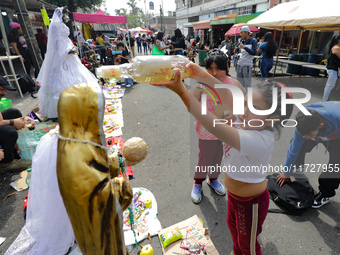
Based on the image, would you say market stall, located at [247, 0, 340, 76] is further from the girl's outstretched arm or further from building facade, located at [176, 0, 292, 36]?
building facade, located at [176, 0, 292, 36]

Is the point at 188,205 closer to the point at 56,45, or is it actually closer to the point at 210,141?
the point at 210,141

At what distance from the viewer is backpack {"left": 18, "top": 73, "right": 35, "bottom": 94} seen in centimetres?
652

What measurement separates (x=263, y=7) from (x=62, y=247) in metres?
25.8

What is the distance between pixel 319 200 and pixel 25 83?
8184 millimetres

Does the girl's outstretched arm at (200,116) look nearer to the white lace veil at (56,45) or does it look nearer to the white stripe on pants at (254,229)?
the white stripe on pants at (254,229)

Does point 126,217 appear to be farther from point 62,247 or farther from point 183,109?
point 183,109

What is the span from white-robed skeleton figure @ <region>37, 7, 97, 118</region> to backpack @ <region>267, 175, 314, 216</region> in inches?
144

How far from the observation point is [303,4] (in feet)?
20.8

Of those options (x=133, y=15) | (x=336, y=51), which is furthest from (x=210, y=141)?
(x=133, y=15)

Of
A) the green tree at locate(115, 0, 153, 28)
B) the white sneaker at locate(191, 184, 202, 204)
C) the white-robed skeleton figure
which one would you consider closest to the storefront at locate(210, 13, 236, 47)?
the white-robed skeleton figure

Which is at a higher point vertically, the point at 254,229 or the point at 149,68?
the point at 149,68

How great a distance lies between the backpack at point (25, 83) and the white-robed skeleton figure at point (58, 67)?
10.2 feet

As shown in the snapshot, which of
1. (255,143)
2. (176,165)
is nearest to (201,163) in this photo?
(176,165)

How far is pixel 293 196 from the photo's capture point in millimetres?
2475
